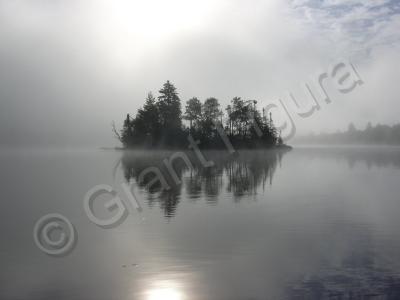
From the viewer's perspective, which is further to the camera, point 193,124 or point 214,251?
point 193,124

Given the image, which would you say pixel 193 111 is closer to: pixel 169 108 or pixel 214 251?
pixel 169 108

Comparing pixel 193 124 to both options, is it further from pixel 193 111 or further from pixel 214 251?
pixel 214 251

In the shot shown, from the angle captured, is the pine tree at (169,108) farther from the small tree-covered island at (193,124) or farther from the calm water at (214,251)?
the calm water at (214,251)

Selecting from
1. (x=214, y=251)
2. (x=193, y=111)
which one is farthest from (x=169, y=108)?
(x=214, y=251)

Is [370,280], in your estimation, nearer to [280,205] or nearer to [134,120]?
[280,205]

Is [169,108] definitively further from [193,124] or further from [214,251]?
[214,251]

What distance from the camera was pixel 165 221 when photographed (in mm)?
15203

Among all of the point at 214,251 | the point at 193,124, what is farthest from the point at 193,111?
the point at 214,251

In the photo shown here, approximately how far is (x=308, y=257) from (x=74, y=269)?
6332mm

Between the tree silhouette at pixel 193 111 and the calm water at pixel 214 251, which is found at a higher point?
the tree silhouette at pixel 193 111

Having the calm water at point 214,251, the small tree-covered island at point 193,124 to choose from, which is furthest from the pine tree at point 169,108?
the calm water at point 214,251

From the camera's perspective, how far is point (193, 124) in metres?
109

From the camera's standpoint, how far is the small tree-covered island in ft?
343

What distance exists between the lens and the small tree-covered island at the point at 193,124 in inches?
4114
